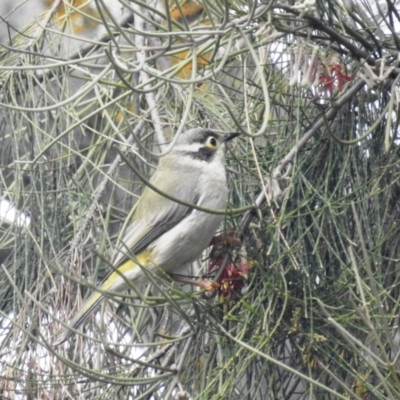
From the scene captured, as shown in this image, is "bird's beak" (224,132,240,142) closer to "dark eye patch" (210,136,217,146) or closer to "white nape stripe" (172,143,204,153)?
"dark eye patch" (210,136,217,146)

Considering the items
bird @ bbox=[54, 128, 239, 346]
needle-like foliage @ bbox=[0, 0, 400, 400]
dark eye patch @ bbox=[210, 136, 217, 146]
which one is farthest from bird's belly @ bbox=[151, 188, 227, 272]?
dark eye patch @ bbox=[210, 136, 217, 146]

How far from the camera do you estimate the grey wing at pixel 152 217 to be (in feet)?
12.3

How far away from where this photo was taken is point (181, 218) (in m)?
3.81

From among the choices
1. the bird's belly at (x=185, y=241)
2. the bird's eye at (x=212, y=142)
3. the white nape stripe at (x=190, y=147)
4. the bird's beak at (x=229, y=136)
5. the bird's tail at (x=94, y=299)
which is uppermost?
the bird's beak at (x=229, y=136)

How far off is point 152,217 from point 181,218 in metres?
0.13

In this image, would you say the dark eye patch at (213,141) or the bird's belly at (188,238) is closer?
the bird's belly at (188,238)

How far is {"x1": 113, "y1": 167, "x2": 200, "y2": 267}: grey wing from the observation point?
3740mm

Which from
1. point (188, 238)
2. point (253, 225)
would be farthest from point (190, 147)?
point (253, 225)

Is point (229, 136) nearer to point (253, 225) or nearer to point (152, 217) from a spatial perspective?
point (152, 217)

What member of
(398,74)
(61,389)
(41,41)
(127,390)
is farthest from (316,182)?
(41,41)

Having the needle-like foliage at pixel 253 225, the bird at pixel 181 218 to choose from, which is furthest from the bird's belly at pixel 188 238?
the needle-like foliage at pixel 253 225

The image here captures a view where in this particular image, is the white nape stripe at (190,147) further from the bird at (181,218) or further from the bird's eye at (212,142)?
the bird's eye at (212,142)

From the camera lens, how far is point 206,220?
3.50 m

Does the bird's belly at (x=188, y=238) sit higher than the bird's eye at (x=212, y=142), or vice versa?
the bird's eye at (x=212, y=142)
